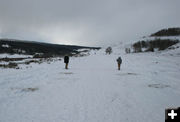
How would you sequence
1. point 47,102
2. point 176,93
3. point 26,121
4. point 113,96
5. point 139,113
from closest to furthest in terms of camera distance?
point 26,121 < point 139,113 < point 47,102 < point 113,96 < point 176,93

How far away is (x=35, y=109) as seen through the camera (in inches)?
163

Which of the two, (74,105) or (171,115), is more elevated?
(171,115)

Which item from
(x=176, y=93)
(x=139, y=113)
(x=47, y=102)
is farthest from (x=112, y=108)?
→ (x=176, y=93)

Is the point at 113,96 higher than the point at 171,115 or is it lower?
lower

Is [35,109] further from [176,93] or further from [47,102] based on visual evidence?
[176,93]

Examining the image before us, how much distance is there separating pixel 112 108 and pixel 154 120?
4.29 feet

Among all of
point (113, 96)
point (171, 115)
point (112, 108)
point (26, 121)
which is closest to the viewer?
point (171, 115)

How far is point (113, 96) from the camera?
5.48 m

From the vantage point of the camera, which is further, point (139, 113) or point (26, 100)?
point (26, 100)

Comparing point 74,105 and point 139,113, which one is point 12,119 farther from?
point 139,113

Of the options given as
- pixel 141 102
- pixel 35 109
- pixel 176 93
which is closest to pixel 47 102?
pixel 35 109

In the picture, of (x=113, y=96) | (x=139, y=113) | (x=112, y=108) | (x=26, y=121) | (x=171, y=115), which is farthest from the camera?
(x=113, y=96)

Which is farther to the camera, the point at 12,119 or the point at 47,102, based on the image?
the point at 47,102

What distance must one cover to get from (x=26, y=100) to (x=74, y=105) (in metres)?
2.05
